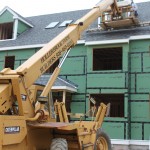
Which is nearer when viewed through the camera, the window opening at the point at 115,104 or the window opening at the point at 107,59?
the window opening at the point at 115,104

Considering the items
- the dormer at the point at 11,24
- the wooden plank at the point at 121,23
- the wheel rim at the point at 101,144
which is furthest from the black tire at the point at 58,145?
the dormer at the point at 11,24

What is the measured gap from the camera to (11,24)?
23.5m

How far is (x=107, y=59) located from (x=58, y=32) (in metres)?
3.86

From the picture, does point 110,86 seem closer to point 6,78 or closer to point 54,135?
point 54,135

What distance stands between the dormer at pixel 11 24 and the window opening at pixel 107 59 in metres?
5.90

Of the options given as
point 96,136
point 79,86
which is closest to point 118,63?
point 79,86

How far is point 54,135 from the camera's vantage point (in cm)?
835

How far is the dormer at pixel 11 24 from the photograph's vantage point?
2267 centimetres

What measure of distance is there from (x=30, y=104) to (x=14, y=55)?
1433cm

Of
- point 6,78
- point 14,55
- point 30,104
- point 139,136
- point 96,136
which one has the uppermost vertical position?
point 14,55

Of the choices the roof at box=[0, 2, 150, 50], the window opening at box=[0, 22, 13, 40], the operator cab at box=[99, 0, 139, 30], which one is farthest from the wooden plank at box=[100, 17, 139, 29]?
the window opening at box=[0, 22, 13, 40]

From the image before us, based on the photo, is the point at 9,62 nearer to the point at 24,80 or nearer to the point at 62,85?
the point at 62,85

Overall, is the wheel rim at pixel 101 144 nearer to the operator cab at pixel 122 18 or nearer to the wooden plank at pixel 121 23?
the operator cab at pixel 122 18

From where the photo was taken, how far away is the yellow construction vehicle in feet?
22.4
